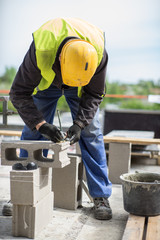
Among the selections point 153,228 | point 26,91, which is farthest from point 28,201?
point 153,228

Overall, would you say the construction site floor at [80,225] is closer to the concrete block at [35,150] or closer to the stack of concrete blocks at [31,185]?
the stack of concrete blocks at [31,185]

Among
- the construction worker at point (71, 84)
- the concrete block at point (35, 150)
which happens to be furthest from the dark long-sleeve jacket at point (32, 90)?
the concrete block at point (35, 150)

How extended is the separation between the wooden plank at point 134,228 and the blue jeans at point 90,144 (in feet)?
1.32

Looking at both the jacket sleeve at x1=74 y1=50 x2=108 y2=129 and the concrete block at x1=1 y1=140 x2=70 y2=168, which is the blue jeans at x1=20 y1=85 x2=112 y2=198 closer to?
the jacket sleeve at x1=74 y1=50 x2=108 y2=129

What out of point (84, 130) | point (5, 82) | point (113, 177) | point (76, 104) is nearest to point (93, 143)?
point (84, 130)

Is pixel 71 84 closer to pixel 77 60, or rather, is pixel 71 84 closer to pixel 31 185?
pixel 77 60

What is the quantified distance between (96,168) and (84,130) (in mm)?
376

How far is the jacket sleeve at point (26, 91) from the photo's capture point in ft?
8.55

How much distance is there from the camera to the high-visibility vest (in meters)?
2.49

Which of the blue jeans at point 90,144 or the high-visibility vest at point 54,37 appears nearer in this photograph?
the high-visibility vest at point 54,37

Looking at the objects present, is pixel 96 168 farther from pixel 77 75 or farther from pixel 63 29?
pixel 63 29

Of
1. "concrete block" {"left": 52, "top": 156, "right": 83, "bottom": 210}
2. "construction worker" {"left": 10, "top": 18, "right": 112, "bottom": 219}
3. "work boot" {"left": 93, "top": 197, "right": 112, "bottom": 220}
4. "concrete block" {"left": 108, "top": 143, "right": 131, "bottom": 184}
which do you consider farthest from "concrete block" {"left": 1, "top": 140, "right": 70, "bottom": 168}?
"concrete block" {"left": 108, "top": 143, "right": 131, "bottom": 184}

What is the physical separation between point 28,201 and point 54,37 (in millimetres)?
1252

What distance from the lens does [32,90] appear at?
2.72m
